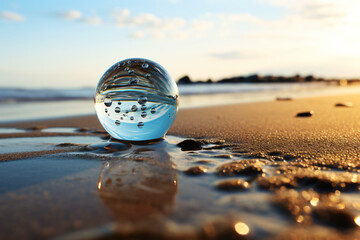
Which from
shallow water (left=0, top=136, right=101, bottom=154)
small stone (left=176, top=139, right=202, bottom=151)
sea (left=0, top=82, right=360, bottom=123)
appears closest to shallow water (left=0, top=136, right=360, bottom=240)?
small stone (left=176, top=139, right=202, bottom=151)

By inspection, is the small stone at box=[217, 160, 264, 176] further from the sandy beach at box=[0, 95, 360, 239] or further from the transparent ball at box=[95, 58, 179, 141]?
the transparent ball at box=[95, 58, 179, 141]

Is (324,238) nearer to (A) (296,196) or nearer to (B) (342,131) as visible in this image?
(A) (296,196)

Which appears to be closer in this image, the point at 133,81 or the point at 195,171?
the point at 195,171

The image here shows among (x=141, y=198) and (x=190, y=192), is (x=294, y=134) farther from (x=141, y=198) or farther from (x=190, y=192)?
(x=141, y=198)

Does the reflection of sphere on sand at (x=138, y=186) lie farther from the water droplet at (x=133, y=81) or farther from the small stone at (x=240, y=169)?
the water droplet at (x=133, y=81)

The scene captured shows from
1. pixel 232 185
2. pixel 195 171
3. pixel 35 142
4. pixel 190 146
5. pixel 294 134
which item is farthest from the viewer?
pixel 294 134

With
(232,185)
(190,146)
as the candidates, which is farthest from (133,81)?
(232,185)

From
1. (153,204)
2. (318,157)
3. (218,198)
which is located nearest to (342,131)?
(318,157)
